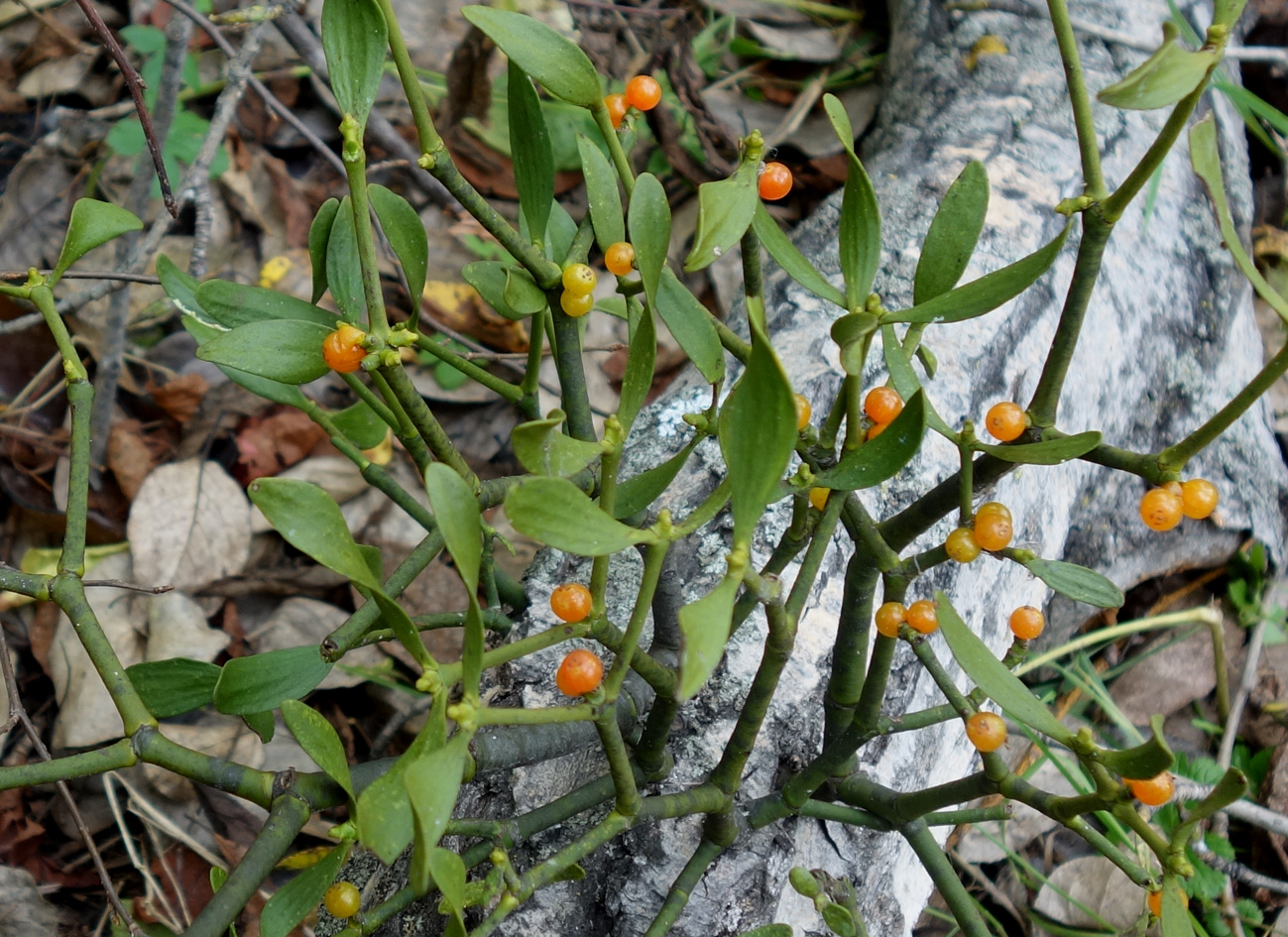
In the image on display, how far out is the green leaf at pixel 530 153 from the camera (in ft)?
2.10

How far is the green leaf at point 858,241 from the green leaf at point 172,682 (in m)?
0.51

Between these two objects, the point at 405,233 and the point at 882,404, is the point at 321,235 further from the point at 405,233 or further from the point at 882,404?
the point at 882,404

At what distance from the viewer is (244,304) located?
0.69m

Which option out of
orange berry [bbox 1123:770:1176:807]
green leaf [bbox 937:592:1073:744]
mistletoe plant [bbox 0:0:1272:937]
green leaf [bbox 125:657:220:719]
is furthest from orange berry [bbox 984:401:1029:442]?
green leaf [bbox 125:657:220:719]

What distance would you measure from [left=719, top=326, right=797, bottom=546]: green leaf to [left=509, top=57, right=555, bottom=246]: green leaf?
0.29 meters

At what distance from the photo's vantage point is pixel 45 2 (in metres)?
1.87

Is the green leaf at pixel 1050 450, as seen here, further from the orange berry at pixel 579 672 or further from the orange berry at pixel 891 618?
the orange berry at pixel 579 672

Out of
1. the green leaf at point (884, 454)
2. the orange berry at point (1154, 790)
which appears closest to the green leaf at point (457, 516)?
the green leaf at point (884, 454)

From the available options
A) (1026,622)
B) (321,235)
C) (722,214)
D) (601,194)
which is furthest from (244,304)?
(1026,622)

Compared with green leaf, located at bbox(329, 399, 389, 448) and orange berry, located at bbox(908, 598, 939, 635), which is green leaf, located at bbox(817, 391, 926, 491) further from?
green leaf, located at bbox(329, 399, 389, 448)

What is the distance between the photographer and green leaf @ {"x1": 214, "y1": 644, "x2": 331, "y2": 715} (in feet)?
1.94

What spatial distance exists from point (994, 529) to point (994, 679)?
0.09 meters

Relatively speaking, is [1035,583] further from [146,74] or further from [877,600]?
[146,74]

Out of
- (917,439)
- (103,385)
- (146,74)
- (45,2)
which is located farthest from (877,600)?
(45,2)
